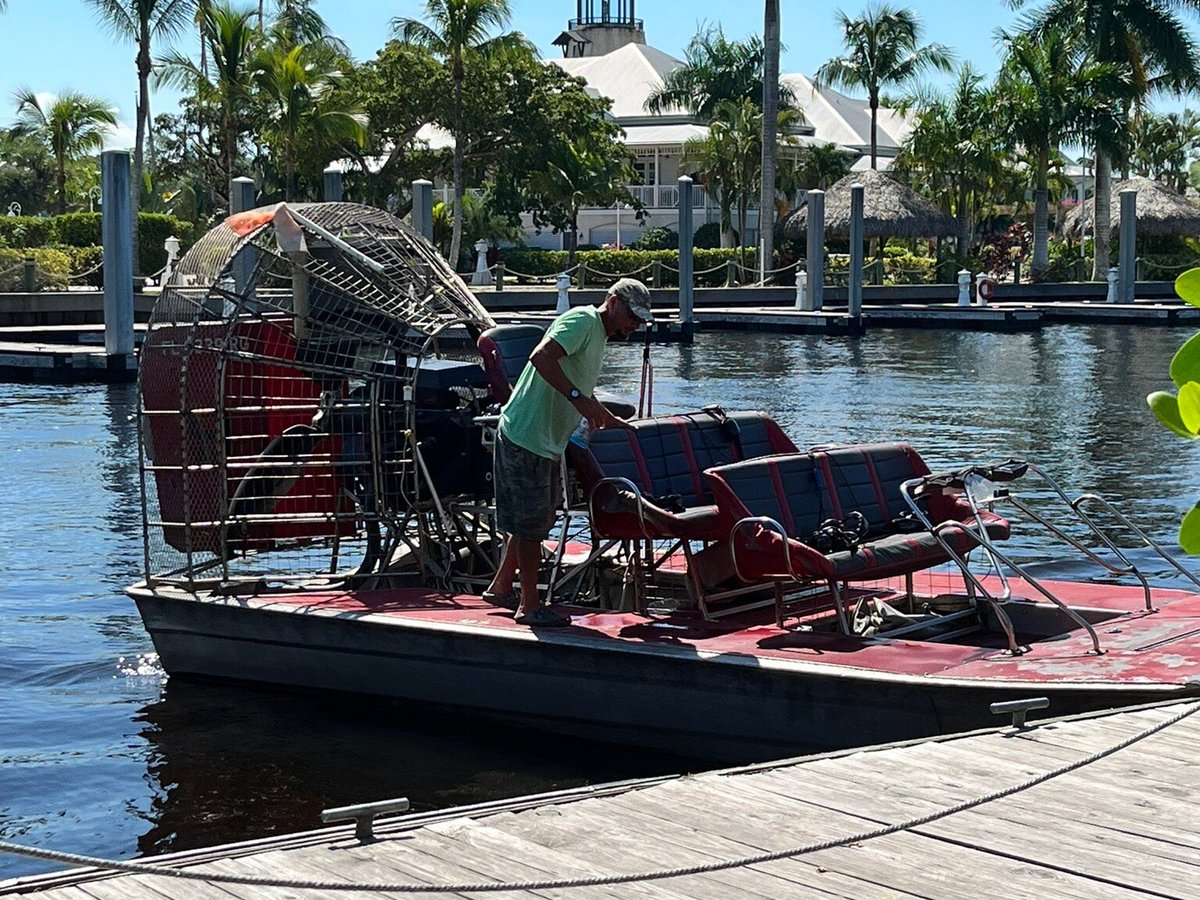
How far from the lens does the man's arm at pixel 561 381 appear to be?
27.3 feet

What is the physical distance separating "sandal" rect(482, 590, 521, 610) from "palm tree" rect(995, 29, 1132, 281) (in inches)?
1665

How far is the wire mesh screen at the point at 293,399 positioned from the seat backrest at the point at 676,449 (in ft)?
3.02

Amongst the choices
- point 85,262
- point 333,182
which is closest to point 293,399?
point 333,182

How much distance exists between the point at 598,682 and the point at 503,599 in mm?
1085

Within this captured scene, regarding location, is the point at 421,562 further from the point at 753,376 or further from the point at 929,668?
the point at 753,376

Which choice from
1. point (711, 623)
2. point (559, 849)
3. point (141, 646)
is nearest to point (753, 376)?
point (141, 646)

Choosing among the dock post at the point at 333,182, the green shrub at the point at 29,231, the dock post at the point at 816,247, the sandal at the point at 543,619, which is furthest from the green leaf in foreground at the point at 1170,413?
the green shrub at the point at 29,231

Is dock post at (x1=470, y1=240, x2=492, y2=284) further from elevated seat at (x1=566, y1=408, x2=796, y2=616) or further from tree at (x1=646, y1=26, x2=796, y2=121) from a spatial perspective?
elevated seat at (x1=566, y1=408, x2=796, y2=616)

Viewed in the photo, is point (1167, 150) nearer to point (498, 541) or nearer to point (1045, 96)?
point (1045, 96)

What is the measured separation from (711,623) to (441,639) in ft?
4.47

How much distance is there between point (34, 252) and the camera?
37719mm

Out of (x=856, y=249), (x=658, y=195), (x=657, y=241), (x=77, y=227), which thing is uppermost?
(x=658, y=195)

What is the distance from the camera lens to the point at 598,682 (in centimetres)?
855

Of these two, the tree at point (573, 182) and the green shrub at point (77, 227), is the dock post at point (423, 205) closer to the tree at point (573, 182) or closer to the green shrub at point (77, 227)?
the green shrub at point (77, 227)
